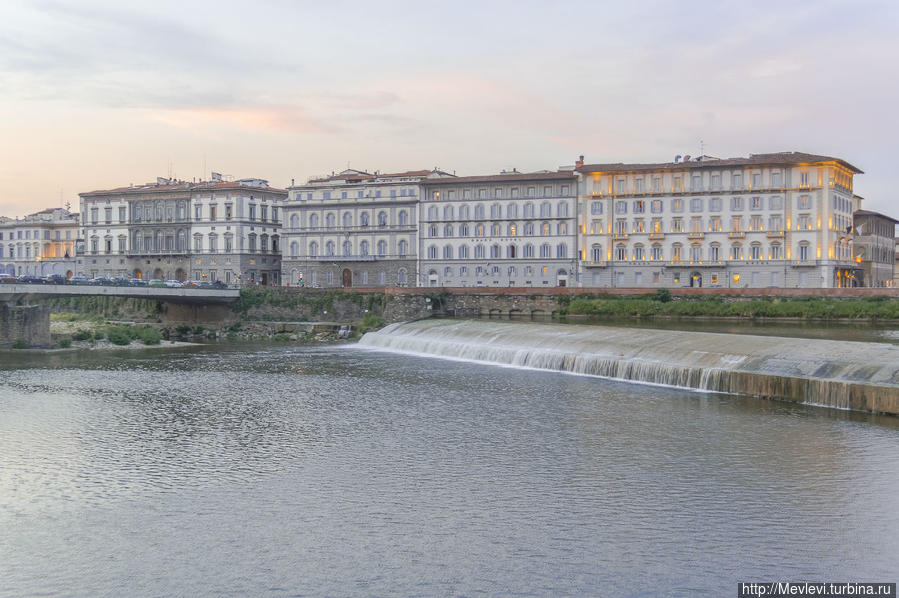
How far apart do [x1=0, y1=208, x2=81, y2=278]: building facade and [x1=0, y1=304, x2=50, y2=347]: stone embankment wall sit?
69786 millimetres

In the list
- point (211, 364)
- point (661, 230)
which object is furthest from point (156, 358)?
point (661, 230)

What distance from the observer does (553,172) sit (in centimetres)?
9044

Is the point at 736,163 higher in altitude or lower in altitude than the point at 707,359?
higher

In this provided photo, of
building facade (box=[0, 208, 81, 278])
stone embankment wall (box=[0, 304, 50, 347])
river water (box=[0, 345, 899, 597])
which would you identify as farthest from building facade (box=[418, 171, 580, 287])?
building facade (box=[0, 208, 81, 278])

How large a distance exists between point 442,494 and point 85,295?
55760 millimetres

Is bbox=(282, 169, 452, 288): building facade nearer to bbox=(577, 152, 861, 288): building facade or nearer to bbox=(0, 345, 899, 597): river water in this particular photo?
bbox=(577, 152, 861, 288): building facade

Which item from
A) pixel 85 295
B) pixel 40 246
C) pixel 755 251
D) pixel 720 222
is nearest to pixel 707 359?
pixel 755 251

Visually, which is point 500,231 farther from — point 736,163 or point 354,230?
point 736,163

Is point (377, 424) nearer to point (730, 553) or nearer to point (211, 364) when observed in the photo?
point (730, 553)

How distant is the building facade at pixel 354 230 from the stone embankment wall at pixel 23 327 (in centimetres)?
4087

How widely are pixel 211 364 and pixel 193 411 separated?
16.9 m

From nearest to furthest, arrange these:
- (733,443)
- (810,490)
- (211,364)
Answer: (810,490)
(733,443)
(211,364)

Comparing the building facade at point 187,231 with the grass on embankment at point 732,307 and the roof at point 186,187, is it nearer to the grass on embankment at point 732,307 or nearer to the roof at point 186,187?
the roof at point 186,187

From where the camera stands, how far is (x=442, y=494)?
797 inches
